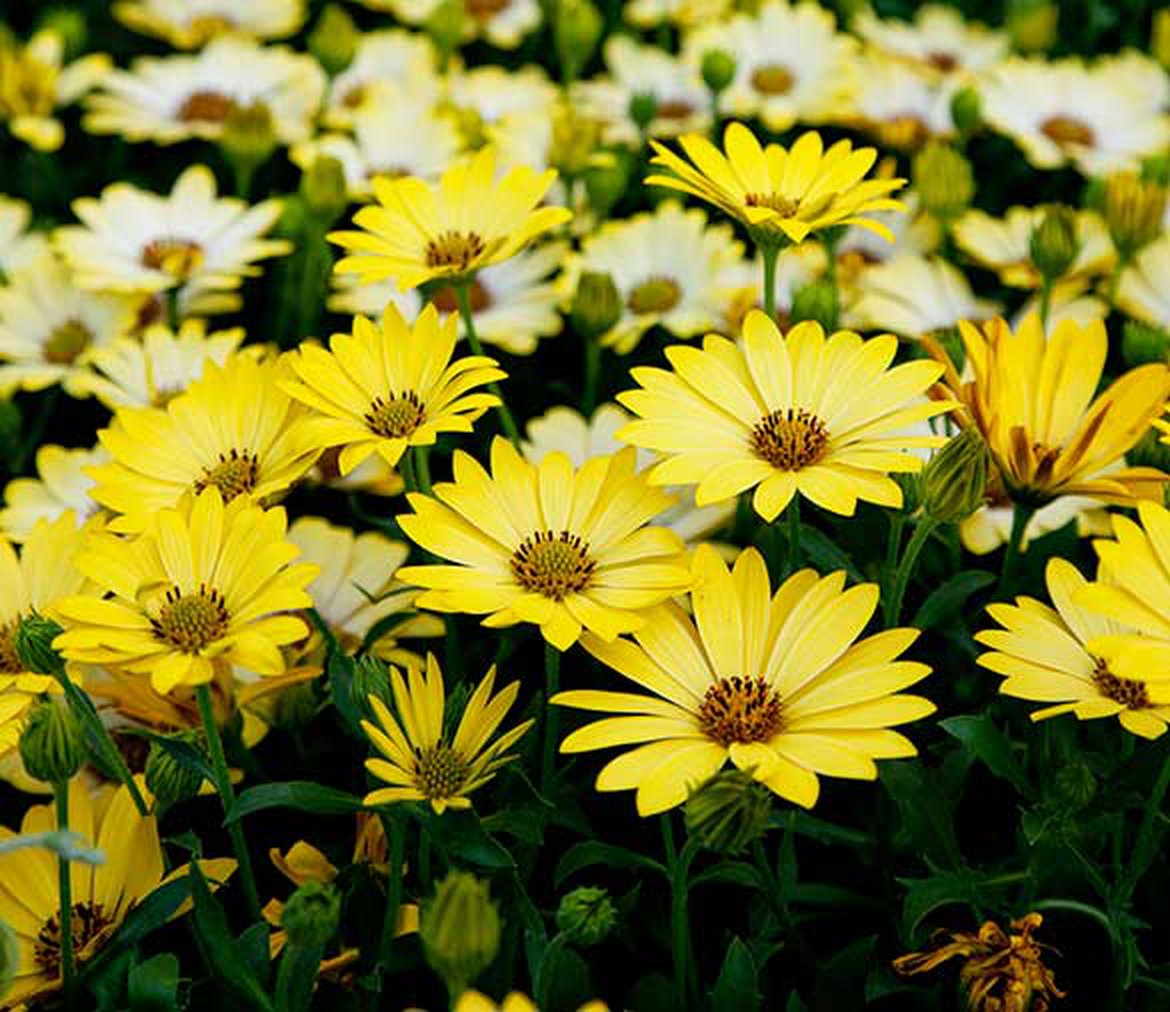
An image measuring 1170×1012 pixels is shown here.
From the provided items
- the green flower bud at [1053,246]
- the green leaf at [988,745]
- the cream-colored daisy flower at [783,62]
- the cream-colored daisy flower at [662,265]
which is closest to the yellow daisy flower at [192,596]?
the green leaf at [988,745]

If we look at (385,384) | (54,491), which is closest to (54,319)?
(54,491)

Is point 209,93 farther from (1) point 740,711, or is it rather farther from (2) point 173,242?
(1) point 740,711

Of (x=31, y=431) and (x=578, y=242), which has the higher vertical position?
(x=578, y=242)

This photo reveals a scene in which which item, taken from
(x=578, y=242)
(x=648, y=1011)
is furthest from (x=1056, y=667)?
(x=578, y=242)

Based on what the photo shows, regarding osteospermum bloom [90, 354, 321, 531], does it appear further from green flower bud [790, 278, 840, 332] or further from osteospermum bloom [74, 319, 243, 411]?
green flower bud [790, 278, 840, 332]

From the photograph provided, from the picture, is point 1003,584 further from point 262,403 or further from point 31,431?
point 31,431

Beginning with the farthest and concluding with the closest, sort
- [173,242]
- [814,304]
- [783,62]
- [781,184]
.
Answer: [783,62], [173,242], [814,304], [781,184]
